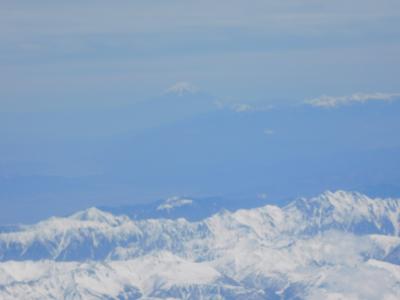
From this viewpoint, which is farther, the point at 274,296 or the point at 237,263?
the point at 237,263

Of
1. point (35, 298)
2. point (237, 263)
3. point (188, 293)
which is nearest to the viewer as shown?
point (35, 298)

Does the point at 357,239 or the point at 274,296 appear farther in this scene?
the point at 357,239

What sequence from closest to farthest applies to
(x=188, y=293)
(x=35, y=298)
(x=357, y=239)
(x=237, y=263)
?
(x=35, y=298) < (x=188, y=293) < (x=237, y=263) < (x=357, y=239)

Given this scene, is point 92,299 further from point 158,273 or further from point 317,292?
point 317,292

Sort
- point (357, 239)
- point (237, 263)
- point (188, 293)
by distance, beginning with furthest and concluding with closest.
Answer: point (357, 239)
point (237, 263)
point (188, 293)

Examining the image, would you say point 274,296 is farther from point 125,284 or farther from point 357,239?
point 357,239

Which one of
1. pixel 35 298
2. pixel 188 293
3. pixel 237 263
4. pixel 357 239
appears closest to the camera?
pixel 35 298

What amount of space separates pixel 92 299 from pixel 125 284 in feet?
27.9

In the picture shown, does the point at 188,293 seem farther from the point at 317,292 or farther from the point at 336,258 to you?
the point at 336,258

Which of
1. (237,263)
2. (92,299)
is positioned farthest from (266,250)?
(92,299)

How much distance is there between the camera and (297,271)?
173 m

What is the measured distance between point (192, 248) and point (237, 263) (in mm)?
20725

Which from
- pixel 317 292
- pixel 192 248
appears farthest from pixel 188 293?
pixel 192 248

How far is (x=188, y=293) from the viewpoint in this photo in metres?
164
